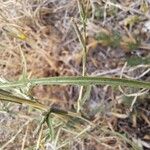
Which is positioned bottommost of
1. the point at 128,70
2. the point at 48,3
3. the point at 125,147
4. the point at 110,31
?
the point at 125,147

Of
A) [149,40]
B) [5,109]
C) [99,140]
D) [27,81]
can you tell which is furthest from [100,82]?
[149,40]

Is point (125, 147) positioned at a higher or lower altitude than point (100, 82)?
lower

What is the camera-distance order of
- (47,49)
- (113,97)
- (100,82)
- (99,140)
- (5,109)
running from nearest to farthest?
1. (100,82)
2. (5,109)
3. (99,140)
4. (113,97)
5. (47,49)

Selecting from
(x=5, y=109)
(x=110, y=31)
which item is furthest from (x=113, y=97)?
(x=5, y=109)

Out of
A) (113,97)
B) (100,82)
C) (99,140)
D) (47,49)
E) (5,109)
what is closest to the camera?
(100,82)

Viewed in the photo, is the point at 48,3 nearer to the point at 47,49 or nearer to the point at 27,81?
the point at 47,49

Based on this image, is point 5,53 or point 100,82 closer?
point 100,82

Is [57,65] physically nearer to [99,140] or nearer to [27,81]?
[99,140]
